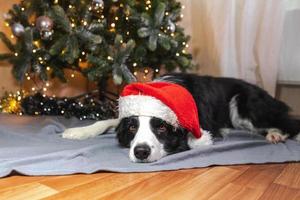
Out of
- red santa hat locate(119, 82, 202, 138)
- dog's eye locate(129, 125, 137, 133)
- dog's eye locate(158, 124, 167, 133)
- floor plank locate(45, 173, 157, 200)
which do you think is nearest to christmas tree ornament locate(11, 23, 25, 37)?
red santa hat locate(119, 82, 202, 138)

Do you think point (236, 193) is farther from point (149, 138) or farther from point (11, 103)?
point (11, 103)

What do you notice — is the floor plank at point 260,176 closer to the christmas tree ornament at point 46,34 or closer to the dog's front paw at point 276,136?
the dog's front paw at point 276,136

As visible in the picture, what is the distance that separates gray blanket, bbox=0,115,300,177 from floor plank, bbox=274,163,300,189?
2.7 inches

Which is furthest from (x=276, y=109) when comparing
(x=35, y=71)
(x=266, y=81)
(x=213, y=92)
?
(x=35, y=71)

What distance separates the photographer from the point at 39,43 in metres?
2.68

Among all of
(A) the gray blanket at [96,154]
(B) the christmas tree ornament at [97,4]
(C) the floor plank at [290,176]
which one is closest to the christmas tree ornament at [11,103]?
(A) the gray blanket at [96,154]

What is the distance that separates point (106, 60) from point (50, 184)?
1341 mm

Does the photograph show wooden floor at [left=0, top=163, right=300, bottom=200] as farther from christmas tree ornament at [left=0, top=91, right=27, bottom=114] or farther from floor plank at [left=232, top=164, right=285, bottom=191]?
christmas tree ornament at [left=0, top=91, right=27, bottom=114]

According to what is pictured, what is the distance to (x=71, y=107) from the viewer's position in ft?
9.05

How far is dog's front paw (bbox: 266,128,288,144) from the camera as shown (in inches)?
79.2

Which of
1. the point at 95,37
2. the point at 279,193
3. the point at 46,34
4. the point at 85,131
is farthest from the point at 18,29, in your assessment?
the point at 279,193

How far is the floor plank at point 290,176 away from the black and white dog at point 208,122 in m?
0.34

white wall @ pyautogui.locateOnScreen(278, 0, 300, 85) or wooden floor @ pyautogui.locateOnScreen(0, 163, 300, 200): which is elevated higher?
white wall @ pyautogui.locateOnScreen(278, 0, 300, 85)

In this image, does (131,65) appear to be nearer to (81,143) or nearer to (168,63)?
(168,63)
